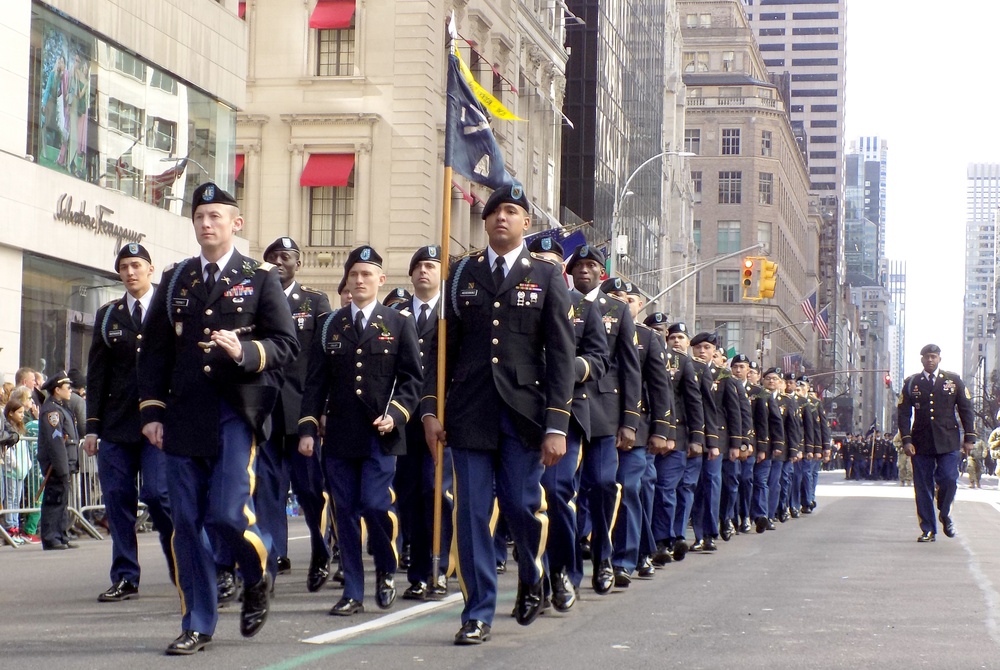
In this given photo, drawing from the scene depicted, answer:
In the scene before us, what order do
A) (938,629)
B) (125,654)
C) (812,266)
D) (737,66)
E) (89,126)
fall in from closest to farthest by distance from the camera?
1. (125,654)
2. (938,629)
3. (89,126)
4. (737,66)
5. (812,266)

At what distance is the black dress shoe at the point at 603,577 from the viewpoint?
10445 mm

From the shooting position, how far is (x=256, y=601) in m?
7.61

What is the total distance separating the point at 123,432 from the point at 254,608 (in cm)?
282

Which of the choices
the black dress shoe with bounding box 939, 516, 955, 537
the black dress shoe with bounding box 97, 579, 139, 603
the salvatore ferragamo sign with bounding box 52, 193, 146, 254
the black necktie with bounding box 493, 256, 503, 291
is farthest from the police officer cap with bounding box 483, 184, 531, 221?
the salvatore ferragamo sign with bounding box 52, 193, 146, 254

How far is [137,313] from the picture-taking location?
10281 mm

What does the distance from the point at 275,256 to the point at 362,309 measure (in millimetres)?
1558

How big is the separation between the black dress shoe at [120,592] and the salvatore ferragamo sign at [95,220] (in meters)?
16.6

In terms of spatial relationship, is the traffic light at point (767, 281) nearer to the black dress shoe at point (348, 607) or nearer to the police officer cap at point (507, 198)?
the black dress shoe at point (348, 607)

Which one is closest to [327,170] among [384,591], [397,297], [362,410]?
Answer: [397,297]

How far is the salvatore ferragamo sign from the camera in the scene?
1027 inches

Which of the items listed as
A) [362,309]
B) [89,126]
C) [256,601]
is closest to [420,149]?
[89,126]

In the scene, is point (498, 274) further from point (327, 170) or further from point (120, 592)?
point (327, 170)

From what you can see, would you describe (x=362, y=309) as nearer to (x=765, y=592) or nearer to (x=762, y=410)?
(x=765, y=592)

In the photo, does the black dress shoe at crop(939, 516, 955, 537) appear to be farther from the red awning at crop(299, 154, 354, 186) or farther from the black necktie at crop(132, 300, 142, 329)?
the red awning at crop(299, 154, 354, 186)
